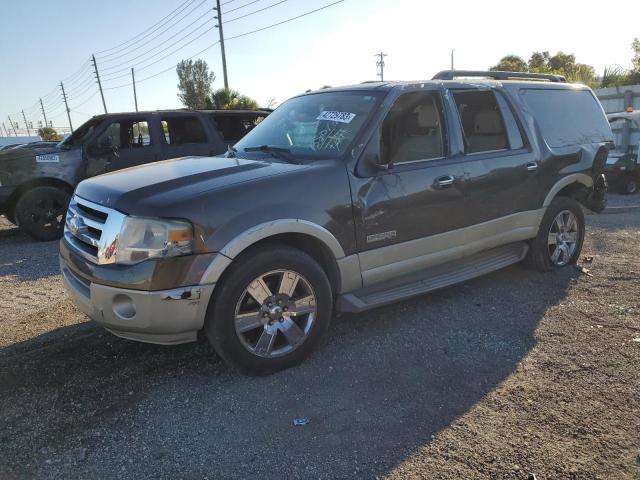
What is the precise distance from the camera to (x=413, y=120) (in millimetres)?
4066

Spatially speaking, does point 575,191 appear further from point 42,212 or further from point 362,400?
point 42,212

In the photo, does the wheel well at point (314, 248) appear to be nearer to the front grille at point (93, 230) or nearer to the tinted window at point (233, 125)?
the front grille at point (93, 230)

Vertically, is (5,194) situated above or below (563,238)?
above

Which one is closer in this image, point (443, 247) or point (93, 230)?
point (93, 230)

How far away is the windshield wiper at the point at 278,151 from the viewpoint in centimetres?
370

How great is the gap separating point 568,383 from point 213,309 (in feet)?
7.56

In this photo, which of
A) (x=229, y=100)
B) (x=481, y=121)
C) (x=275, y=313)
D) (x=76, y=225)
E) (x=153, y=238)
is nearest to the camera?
(x=153, y=238)

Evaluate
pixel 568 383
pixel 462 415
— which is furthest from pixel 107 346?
pixel 568 383

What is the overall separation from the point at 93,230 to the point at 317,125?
1.84 meters

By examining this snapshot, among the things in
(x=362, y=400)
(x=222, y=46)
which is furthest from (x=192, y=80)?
(x=362, y=400)

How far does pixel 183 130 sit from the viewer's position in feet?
27.5

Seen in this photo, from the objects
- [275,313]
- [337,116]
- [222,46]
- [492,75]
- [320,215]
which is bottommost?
[275,313]

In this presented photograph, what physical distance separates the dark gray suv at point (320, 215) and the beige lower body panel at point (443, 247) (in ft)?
0.05

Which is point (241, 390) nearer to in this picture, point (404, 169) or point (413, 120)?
point (404, 169)
